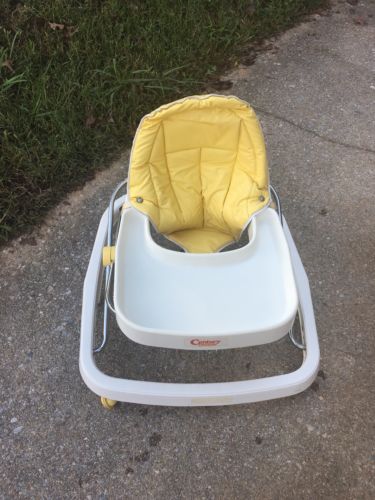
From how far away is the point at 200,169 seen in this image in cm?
162

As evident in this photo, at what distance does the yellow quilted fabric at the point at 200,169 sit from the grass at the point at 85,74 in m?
0.65

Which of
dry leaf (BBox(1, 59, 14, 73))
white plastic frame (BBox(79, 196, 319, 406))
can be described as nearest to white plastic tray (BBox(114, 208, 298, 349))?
white plastic frame (BBox(79, 196, 319, 406))

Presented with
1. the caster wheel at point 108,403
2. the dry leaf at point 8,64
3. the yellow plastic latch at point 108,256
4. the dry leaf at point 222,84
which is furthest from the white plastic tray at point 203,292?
the dry leaf at point 222,84

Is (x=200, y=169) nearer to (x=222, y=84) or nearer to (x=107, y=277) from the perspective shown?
(x=107, y=277)

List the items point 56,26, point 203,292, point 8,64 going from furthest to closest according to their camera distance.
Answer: point 56,26 → point 8,64 → point 203,292

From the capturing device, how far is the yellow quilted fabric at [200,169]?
4.82 ft

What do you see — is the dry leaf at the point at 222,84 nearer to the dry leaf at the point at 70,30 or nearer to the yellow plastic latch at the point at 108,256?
the dry leaf at the point at 70,30

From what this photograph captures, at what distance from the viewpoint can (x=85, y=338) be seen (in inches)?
56.3

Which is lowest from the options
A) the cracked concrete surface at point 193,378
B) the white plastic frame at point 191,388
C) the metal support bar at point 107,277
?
the cracked concrete surface at point 193,378

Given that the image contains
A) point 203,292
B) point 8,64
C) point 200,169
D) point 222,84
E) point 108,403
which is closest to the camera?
point 203,292

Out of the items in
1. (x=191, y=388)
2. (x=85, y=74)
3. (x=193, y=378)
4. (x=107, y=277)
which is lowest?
(x=193, y=378)

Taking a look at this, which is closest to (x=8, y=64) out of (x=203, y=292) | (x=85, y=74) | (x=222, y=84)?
(x=85, y=74)

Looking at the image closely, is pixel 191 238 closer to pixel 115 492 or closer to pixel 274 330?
A: pixel 274 330

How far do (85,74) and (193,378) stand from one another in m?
1.49
